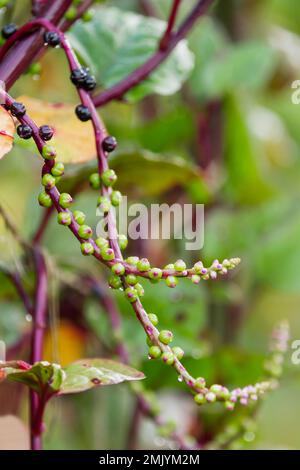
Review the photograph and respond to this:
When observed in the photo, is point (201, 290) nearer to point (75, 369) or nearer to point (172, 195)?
point (172, 195)

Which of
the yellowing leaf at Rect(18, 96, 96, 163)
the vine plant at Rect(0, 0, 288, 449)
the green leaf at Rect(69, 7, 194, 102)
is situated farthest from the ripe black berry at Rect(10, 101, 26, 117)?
the green leaf at Rect(69, 7, 194, 102)

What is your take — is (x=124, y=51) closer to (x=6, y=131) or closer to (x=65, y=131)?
(x=65, y=131)

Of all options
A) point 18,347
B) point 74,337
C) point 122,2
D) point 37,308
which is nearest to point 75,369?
point 37,308

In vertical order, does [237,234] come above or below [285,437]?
above

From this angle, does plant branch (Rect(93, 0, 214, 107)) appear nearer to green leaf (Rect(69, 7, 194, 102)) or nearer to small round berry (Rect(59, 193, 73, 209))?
green leaf (Rect(69, 7, 194, 102))

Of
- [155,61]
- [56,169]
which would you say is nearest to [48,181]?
[56,169]

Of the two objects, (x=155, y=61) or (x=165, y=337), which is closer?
(x=165, y=337)

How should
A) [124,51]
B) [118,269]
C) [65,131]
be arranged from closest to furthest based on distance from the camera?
1. [118,269]
2. [65,131]
3. [124,51]
